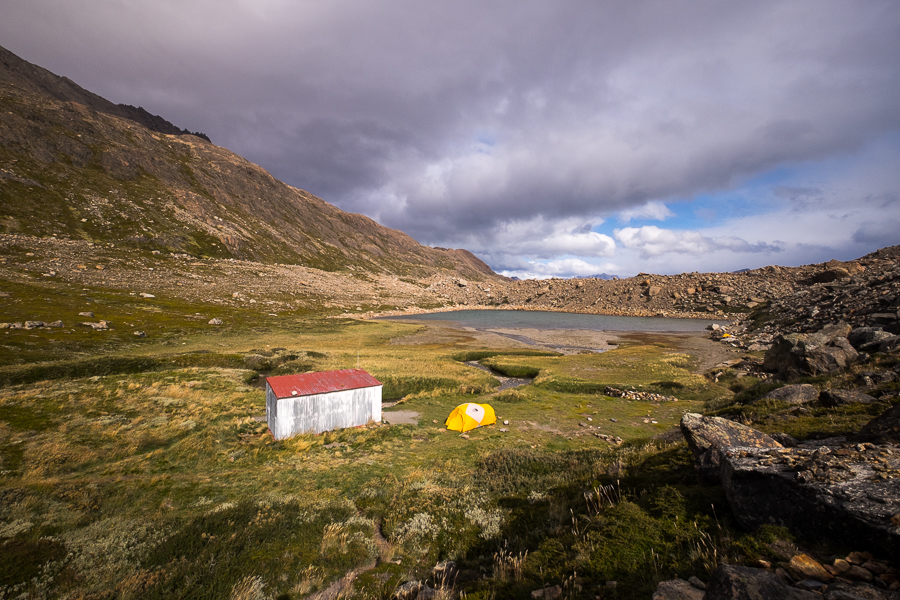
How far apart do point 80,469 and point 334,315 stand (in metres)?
86.5

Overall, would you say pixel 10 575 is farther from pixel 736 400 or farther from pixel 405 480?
pixel 736 400

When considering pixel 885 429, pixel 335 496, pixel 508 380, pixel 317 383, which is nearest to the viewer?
pixel 885 429

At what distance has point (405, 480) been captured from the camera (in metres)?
17.6

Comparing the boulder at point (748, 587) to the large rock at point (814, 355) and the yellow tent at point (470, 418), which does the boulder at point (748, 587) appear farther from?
the large rock at point (814, 355)

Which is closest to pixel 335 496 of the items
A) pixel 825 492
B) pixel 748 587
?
pixel 748 587

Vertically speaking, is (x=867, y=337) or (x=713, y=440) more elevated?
(x=867, y=337)

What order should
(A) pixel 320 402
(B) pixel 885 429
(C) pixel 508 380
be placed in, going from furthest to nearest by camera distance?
(C) pixel 508 380 < (A) pixel 320 402 < (B) pixel 885 429

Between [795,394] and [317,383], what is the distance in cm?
2929

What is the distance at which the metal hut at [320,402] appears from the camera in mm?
22672

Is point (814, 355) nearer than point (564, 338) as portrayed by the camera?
Yes

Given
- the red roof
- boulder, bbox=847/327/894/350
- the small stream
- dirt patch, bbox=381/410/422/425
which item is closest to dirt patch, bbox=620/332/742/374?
boulder, bbox=847/327/894/350

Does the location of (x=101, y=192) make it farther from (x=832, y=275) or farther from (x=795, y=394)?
(x=832, y=275)

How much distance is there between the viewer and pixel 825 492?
7137 millimetres

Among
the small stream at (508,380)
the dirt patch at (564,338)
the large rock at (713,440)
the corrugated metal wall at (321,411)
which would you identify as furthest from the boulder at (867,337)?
the corrugated metal wall at (321,411)
